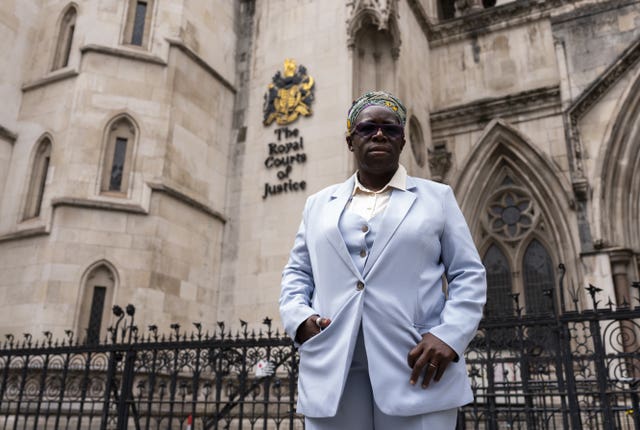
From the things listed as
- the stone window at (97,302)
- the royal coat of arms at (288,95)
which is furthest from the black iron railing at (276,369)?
the royal coat of arms at (288,95)

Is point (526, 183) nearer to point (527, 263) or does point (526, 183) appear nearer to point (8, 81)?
point (527, 263)

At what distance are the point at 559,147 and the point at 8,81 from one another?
13.3m

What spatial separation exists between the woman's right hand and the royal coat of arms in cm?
1064

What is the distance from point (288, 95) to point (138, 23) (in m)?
3.84

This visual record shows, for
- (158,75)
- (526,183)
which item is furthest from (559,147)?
(158,75)

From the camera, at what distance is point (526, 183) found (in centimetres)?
1428

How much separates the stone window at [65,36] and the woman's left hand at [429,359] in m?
12.6

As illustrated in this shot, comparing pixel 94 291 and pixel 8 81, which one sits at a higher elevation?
pixel 8 81

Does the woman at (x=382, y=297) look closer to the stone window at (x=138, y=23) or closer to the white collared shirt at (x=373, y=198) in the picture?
the white collared shirt at (x=373, y=198)

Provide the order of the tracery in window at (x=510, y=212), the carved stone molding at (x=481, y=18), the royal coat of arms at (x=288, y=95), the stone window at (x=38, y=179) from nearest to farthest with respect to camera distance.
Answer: the stone window at (x=38, y=179)
the royal coat of arms at (x=288, y=95)
the tracery in window at (x=510, y=212)
the carved stone molding at (x=481, y=18)

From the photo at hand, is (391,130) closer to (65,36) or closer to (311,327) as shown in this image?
(311,327)

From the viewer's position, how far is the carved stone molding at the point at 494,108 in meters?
14.2

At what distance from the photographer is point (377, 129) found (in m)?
2.42

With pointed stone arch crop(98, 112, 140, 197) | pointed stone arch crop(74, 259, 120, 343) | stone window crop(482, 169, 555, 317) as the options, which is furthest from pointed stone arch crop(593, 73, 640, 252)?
pointed stone arch crop(74, 259, 120, 343)
